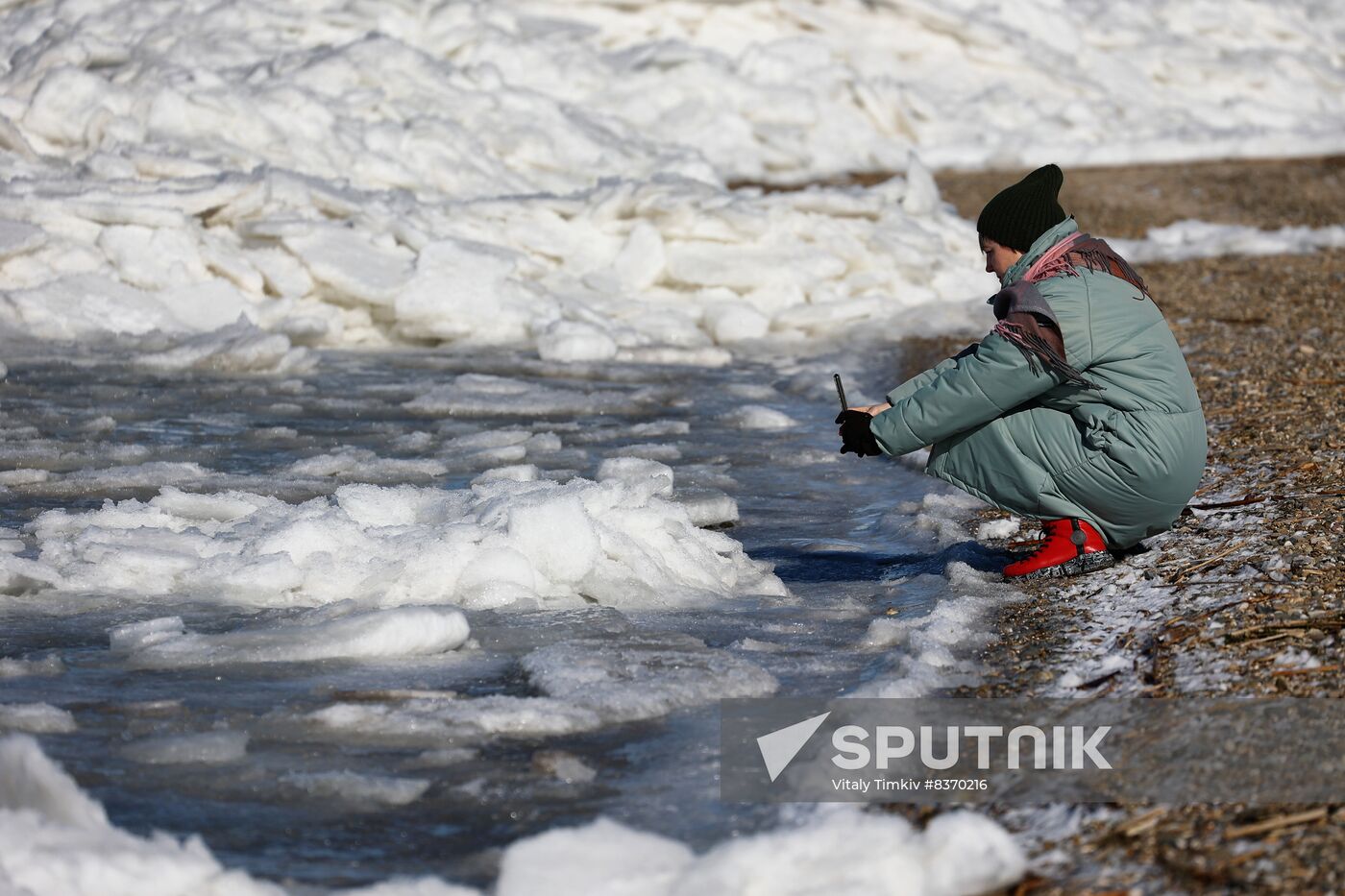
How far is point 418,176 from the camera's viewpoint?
31.3 ft

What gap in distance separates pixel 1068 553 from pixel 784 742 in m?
1.28

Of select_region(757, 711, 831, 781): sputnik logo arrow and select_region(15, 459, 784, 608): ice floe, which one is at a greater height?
select_region(757, 711, 831, 781): sputnik logo arrow

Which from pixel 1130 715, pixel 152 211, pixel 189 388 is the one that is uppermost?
pixel 1130 715

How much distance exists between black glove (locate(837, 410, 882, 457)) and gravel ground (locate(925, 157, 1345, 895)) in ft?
1.92

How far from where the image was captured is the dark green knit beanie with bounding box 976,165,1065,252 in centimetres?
379

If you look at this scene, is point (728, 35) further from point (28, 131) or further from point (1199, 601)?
point (1199, 601)

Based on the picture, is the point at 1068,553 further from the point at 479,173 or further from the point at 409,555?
the point at 479,173

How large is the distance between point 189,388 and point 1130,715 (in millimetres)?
4946

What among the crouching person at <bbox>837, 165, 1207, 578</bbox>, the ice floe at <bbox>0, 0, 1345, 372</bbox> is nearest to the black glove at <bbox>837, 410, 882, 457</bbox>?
the crouching person at <bbox>837, 165, 1207, 578</bbox>

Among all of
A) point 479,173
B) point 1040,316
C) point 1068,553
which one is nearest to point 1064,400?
point 1040,316

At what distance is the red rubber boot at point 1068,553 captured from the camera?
3.92m

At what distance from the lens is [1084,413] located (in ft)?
12.4

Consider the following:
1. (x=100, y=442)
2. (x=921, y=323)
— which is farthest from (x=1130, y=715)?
(x=921, y=323)

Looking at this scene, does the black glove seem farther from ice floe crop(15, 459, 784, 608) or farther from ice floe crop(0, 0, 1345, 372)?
ice floe crop(0, 0, 1345, 372)
